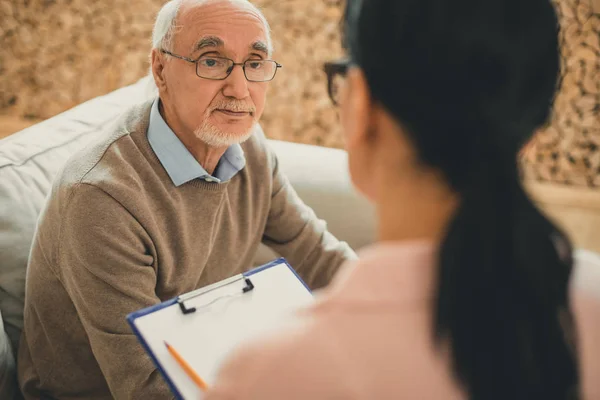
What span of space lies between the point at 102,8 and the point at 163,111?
5.14ft

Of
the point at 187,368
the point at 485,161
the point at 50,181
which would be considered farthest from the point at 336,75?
the point at 50,181

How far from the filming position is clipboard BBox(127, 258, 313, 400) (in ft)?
2.59

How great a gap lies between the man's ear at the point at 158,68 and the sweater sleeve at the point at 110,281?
30 cm

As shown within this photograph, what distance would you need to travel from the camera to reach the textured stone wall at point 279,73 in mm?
2375

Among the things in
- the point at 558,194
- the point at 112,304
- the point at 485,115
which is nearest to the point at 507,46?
the point at 485,115

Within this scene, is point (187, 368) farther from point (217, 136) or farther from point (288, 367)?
point (217, 136)

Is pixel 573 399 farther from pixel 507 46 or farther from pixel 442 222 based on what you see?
pixel 507 46

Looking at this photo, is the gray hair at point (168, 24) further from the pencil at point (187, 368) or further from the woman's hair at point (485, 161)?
the woman's hair at point (485, 161)

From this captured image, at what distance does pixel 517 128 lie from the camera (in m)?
0.46

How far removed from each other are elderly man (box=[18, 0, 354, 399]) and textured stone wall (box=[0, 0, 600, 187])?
4.06 ft

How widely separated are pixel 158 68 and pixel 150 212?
343 mm

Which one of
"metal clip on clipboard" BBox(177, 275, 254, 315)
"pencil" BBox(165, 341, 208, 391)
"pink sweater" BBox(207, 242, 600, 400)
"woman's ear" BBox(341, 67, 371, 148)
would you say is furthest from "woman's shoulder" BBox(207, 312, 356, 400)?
"metal clip on clipboard" BBox(177, 275, 254, 315)

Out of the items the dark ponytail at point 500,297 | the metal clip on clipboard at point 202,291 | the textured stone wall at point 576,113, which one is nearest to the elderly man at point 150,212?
the metal clip on clipboard at point 202,291

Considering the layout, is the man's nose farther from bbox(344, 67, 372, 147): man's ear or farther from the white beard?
bbox(344, 67, 372, 147): man's ear
